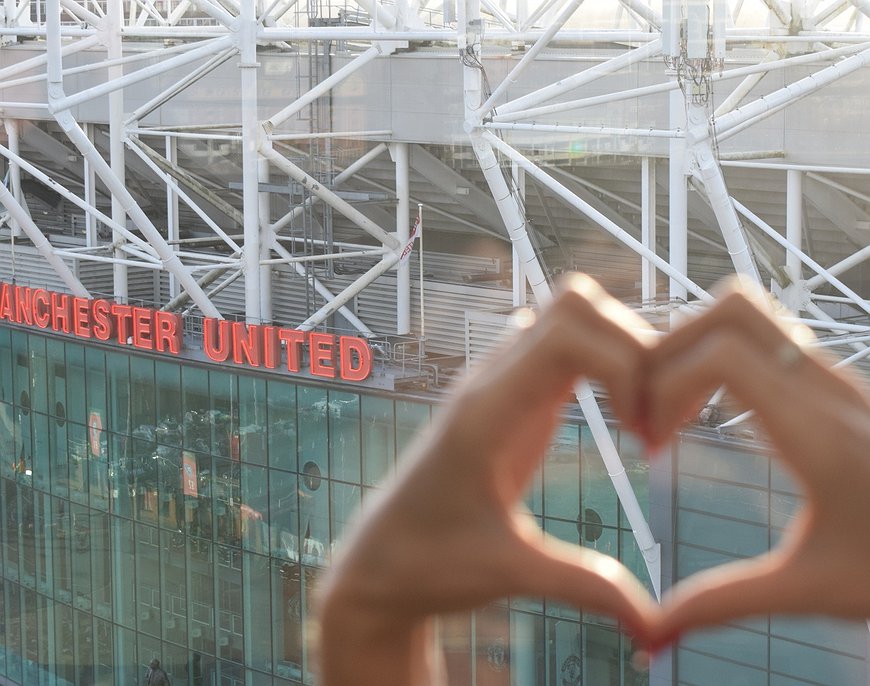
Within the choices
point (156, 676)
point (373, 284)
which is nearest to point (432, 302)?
point (373, 284)

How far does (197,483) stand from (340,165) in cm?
788

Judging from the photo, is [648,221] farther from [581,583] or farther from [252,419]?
[581,583]

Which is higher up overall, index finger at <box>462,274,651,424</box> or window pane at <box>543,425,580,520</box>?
index finger at <box>462,274,651,424</box>

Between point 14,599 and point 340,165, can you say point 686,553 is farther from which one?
point 14,599

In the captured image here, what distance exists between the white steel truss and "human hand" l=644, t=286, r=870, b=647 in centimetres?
1557

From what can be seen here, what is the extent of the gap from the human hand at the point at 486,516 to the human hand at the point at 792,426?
12 centimetres

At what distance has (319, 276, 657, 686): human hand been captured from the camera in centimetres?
388

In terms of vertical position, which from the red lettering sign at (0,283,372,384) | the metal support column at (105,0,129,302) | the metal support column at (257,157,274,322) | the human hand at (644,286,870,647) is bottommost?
the red lettering sign at (0,283,372,384)

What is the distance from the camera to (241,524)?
107ft

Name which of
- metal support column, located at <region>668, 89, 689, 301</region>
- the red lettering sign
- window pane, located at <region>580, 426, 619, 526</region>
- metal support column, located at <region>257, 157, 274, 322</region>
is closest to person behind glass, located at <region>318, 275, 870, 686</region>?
metal support column, located at <region>668, 89, 689, 301</region>

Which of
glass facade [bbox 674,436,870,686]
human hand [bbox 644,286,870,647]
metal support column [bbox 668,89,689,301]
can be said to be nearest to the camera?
human hand [bbox 644,286,870,647]

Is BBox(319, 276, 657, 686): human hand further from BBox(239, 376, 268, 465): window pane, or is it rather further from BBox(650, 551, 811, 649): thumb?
BBox(239, 376, 268, 465): window pane

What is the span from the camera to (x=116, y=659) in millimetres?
35469

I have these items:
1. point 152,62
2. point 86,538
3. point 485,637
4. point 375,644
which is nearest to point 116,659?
point 86,538
